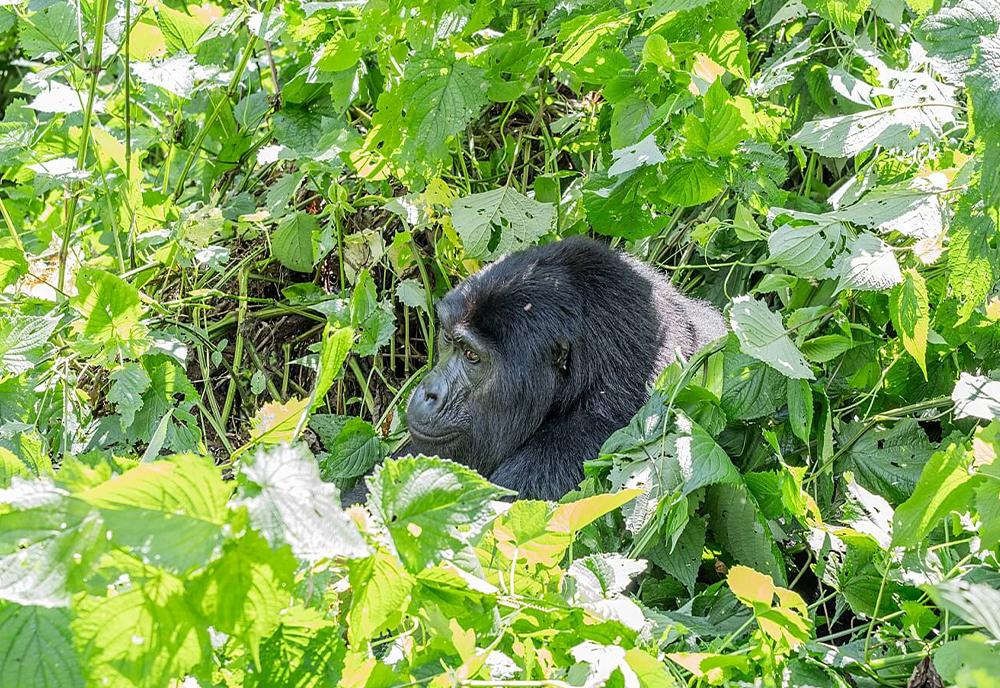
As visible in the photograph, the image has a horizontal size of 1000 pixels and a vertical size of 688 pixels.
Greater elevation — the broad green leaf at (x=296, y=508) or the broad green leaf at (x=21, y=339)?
the broad green leaf at (x=296, y=508)

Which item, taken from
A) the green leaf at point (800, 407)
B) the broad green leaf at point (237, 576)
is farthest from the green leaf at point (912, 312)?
the broad green leaf at point (237, 576)

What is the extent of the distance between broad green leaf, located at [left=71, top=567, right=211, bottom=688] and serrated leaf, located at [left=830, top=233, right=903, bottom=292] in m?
1.65

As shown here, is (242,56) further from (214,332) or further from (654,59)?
(654,59)

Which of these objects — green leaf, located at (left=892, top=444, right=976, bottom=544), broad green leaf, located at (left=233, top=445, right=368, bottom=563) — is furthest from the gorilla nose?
broad green leaf, located at (left=233, top=445, right=368, bottom=563)

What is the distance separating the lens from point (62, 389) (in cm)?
346

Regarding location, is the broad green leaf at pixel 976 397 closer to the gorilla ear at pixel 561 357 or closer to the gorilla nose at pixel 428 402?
the gorilla ear at pixel 561 357

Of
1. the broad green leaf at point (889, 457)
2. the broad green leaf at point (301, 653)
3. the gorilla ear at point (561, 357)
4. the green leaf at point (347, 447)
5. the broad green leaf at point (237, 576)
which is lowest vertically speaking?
the green leaf at point (347, 447)

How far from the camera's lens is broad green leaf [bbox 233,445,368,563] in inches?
53.3

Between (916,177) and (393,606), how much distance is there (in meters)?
1.80

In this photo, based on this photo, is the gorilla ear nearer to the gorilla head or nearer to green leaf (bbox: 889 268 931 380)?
the gorilla head

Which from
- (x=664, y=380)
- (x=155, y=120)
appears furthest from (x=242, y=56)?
(x=664, y=380)

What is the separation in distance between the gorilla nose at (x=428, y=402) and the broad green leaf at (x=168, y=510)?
6.63ft

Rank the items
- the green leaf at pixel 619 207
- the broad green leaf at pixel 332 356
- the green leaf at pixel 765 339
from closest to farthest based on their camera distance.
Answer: the broad green leaf at pixel 332 356
the green leaf at pixel 765 339
the green leaf at pixel 619 207

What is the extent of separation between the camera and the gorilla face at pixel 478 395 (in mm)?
3307
